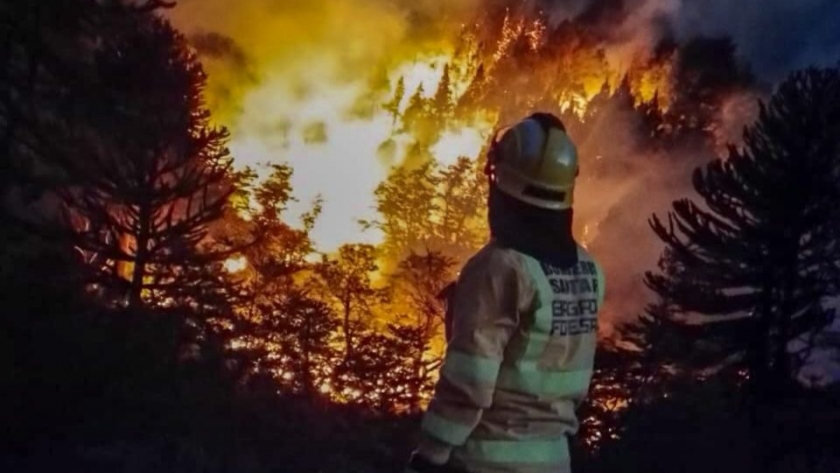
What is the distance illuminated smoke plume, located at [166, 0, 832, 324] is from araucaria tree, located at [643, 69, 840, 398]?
2.20m

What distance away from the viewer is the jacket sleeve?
3.04 m

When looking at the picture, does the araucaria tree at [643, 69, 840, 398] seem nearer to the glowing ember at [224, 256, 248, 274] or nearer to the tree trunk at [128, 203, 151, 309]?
the glowing ember at [224, 256, 248, 274]

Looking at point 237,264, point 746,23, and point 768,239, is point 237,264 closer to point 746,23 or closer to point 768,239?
point 768,239

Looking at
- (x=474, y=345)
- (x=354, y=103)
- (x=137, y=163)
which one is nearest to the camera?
(x=474, y=345)

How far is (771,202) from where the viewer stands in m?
11.8

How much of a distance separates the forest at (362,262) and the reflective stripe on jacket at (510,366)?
15.2ft

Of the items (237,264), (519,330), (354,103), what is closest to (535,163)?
(519,330)

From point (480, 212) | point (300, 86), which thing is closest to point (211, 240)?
point (300, 86)

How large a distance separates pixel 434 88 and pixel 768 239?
15.9 feet

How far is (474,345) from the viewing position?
3057mm

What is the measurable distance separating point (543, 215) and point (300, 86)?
1173 cm

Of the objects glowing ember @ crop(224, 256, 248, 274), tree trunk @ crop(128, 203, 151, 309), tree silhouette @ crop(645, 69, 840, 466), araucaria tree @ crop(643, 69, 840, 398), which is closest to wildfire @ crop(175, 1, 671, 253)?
glowing ember @ crop(224, 256, 248, 274)

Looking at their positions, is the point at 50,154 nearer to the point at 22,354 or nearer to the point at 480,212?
the point at 22,354

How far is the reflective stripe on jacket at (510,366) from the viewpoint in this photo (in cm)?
307
